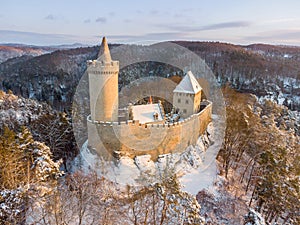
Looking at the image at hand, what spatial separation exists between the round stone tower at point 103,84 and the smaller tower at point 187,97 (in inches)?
308

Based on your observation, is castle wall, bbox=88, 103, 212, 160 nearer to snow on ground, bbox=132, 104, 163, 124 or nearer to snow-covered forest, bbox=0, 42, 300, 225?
snow on ground, bbox=132, 104, 163, 124

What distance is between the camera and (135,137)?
17219 mm

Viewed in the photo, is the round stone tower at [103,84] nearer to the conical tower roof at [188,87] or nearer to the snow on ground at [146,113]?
the snow on ground at [146,113]

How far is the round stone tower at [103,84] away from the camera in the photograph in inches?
653

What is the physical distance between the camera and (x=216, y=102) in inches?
1171

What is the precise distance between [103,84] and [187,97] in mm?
9237

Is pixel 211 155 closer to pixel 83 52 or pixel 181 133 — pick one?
pixel 181 133

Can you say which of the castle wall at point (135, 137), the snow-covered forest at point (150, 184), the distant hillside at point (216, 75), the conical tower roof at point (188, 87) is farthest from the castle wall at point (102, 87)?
the distant hillside at point (216, 75)

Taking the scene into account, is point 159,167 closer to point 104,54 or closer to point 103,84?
point 103,84

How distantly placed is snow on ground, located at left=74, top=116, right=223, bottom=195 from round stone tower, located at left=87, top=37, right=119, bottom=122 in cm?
338

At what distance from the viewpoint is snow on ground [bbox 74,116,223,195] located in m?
16.2

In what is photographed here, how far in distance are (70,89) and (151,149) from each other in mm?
48127

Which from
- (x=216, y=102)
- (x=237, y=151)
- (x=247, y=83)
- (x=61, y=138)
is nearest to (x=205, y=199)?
(x=237, y=151)

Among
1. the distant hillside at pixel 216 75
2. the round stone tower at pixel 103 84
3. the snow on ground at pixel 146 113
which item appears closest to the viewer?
the round stone tower at pixel 103 84
